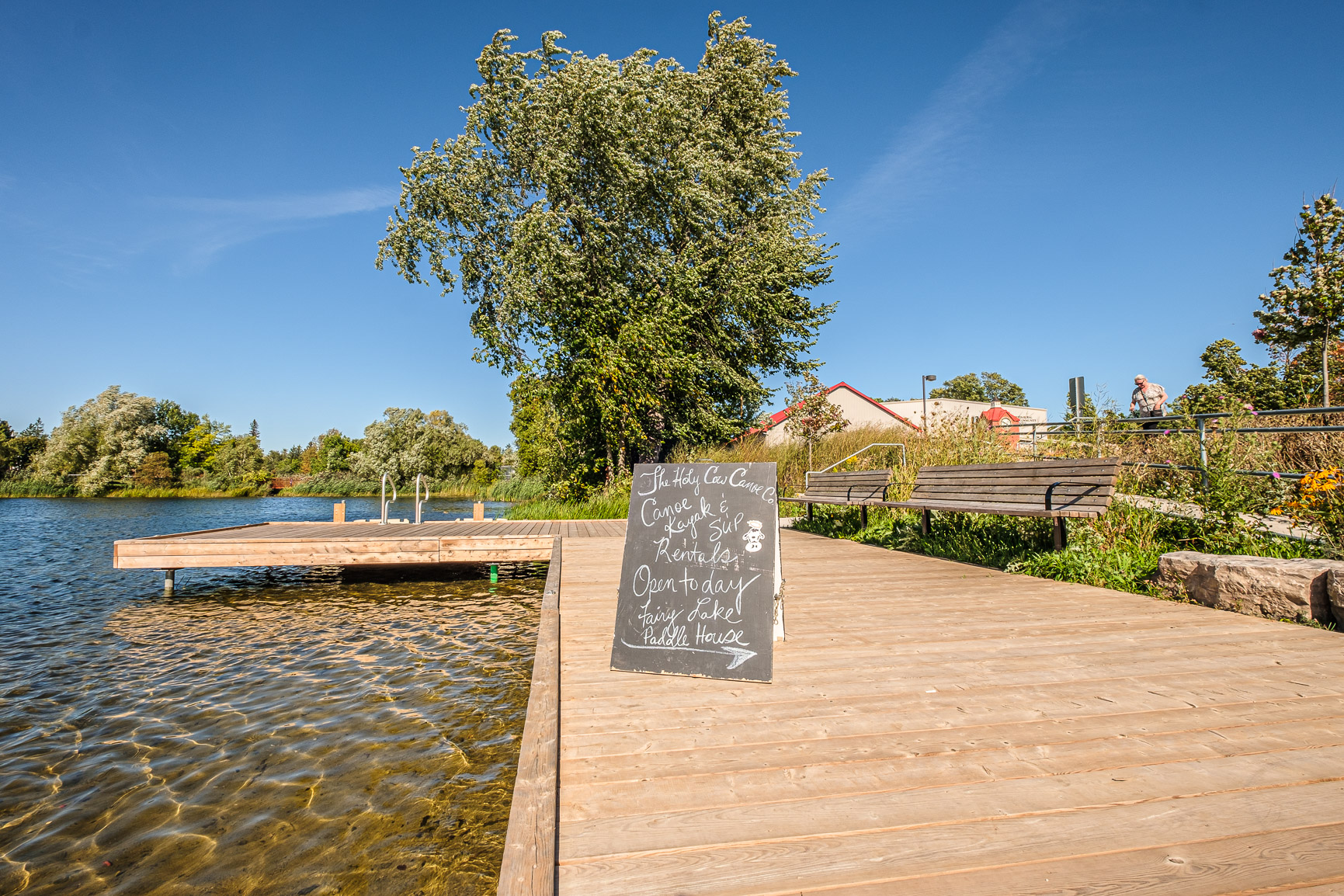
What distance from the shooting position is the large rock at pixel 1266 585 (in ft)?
13.4

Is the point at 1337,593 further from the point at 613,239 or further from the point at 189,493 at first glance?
the point at 189,493

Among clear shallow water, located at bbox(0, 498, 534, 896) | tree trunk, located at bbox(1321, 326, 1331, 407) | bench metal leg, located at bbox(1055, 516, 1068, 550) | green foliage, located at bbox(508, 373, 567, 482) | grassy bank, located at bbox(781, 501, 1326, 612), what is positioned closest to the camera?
clear shallow water, located at bbox(0, 498, 534, 896)

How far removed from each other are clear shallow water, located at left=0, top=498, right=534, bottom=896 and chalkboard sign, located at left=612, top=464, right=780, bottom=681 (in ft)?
3.47

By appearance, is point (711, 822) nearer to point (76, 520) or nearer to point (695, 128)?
point (695, 128)

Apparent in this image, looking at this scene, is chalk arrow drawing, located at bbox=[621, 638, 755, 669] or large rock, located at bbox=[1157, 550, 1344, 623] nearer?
chalk arrow drawing, located at bbox=[621, 638, 755, 669]

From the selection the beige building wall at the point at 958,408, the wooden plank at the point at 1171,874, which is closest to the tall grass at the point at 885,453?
the wooden plank at the point at 1171,874

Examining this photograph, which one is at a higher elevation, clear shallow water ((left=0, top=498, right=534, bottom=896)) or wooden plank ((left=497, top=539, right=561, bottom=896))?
wooden plank ((left=497, top=539, right=561, bottom=896))

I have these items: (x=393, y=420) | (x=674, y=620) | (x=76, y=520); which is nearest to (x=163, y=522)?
(x=76, y=520)

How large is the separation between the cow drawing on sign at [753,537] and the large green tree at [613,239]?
11365 millimetres

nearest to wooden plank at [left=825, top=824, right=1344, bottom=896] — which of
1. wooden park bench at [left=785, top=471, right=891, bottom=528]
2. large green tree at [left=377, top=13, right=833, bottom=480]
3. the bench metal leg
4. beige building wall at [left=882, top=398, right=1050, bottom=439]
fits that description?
the bench metal leg

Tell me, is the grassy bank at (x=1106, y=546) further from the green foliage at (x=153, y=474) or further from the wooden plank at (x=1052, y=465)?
the green foliage at (x=153, y=474)

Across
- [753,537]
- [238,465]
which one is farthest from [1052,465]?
[238,465]

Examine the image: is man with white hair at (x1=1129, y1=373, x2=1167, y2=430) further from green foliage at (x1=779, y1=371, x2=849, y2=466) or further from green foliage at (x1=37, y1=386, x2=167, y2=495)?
green foliage at (x1=37, y1=386, x2=167, y2=495)

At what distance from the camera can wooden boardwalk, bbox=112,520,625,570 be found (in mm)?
8336
